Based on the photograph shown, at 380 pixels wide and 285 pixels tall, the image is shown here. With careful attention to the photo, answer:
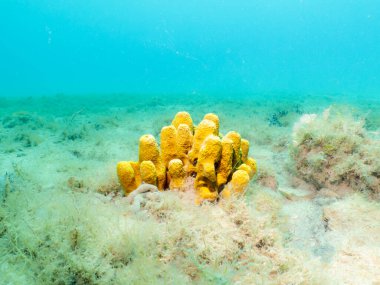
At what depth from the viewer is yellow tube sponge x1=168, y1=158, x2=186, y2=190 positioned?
3332 millimetres

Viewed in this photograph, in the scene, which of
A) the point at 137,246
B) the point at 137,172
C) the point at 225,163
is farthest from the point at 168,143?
the point at 137,246

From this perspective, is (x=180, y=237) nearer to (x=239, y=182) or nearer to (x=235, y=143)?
(x=239, y=182)

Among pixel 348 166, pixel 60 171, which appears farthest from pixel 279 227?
pixel 60 171

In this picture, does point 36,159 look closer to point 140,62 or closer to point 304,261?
point 304,261

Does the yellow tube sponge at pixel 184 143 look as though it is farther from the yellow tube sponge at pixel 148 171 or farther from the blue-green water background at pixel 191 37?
the blue-green water background at pixel 191 37

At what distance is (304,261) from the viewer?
2.33 m

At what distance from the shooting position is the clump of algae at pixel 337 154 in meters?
3.71

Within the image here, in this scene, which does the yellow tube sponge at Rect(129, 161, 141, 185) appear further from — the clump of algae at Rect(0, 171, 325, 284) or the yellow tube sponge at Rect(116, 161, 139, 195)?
the clump of algae at Rect(0, 171, 325, 284)

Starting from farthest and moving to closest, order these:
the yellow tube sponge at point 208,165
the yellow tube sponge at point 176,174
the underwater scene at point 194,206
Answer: the yellow tube sponge at point 176,174
the yellow tube sponge at point 208,165
the underwater scene at point 194,206

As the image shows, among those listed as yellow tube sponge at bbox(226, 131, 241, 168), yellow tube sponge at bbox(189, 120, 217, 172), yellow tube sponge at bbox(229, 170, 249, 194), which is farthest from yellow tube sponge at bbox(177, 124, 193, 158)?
yellow tube sponge at bbox(229, 170, 249, 194)

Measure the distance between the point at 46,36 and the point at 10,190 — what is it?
186 meters

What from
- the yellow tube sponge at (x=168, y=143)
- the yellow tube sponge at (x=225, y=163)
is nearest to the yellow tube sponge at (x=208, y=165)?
the yellow tube sponge at (x=225, y=163)

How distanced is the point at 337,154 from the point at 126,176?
3.17m

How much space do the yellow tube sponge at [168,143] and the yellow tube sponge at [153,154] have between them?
98mm
